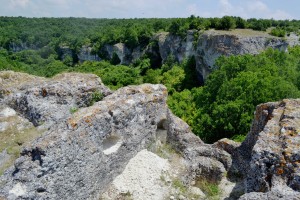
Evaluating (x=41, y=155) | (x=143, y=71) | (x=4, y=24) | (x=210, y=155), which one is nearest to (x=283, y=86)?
(x=210, y=155)

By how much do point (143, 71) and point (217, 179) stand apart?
6808 centimetres

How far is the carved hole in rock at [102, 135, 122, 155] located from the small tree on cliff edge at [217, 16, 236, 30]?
4375 centimetres

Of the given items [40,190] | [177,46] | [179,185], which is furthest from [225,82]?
[177,46]

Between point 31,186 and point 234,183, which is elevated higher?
point 31,186

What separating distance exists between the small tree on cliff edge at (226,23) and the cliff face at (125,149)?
40.6m

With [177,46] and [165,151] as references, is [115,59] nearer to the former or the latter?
[177,46]

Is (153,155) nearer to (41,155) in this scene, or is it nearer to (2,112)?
(41,155)

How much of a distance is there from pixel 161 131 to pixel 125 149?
2.57m

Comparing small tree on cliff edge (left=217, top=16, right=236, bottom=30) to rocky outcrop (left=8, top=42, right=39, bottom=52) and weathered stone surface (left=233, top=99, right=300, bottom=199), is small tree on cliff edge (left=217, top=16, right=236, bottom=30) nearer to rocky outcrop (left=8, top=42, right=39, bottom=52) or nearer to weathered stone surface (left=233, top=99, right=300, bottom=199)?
weathered stone surface (left=233, top=99, right=300, bottom=199)

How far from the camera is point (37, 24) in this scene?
176750 mm

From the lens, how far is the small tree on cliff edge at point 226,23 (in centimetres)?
5252

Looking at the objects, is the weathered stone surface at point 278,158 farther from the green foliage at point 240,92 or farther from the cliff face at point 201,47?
the cliff face at point 201,47

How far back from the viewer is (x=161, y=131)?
48.8 ft

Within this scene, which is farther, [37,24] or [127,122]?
[37,24]
